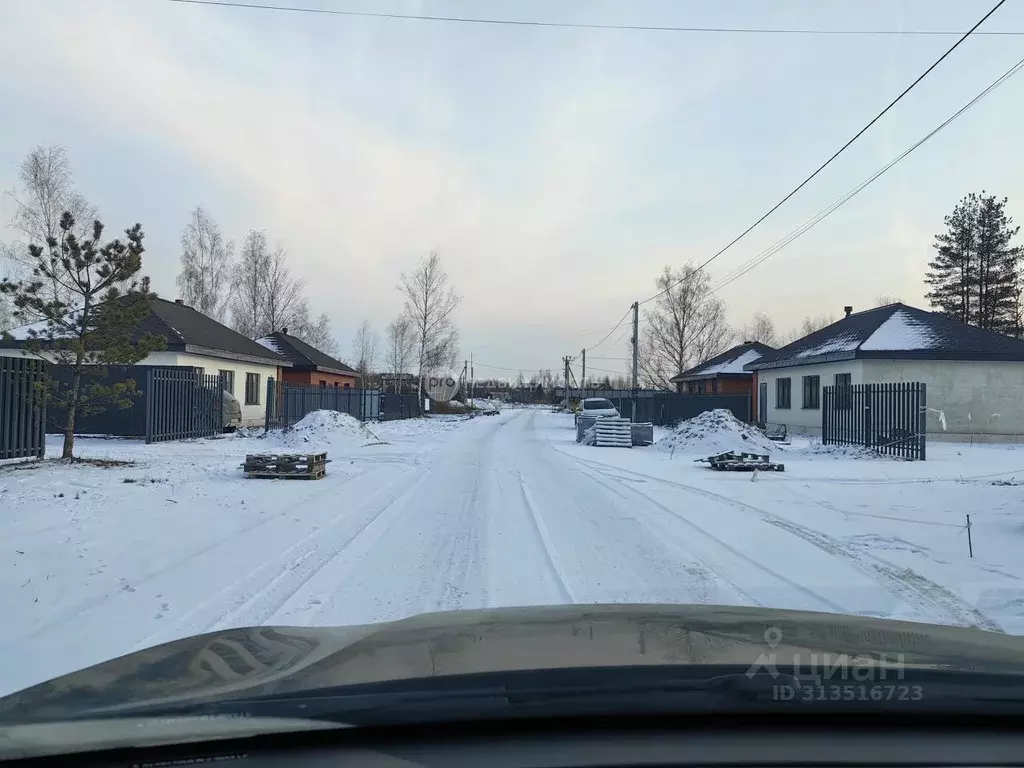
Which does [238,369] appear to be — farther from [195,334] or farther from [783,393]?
[783,393]

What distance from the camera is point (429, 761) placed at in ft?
6.16

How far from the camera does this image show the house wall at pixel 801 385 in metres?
26.4

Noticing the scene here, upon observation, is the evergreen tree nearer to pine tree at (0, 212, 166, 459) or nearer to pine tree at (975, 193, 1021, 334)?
pine tree at (975, 193, 1021, 334)

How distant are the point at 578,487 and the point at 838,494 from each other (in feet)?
14.4

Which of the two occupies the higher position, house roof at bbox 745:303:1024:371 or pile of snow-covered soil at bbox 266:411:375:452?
house roof at bbox 745:303:1024:371

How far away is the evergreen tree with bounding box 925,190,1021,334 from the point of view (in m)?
47.0

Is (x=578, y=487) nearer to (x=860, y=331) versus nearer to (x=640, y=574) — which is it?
(x=640, y=574)

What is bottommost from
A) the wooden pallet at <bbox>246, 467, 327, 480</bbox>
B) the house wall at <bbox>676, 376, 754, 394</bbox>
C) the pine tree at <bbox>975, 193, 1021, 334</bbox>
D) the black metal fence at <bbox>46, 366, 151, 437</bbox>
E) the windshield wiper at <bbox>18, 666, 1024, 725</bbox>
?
the wooden pallet at <bbox>246, 467, 327, 480</bbox>

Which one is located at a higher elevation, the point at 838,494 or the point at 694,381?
the point at 694,381

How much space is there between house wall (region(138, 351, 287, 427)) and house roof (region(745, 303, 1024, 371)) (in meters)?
24.1

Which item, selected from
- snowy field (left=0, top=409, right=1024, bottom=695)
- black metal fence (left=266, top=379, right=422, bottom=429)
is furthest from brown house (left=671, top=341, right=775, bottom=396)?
snowy field (left=0, top=409, right=1024, bottom=695)

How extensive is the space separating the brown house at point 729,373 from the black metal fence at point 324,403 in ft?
68.6

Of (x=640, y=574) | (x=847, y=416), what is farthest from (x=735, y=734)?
(x=847, y=416)

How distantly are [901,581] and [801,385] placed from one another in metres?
25.9
